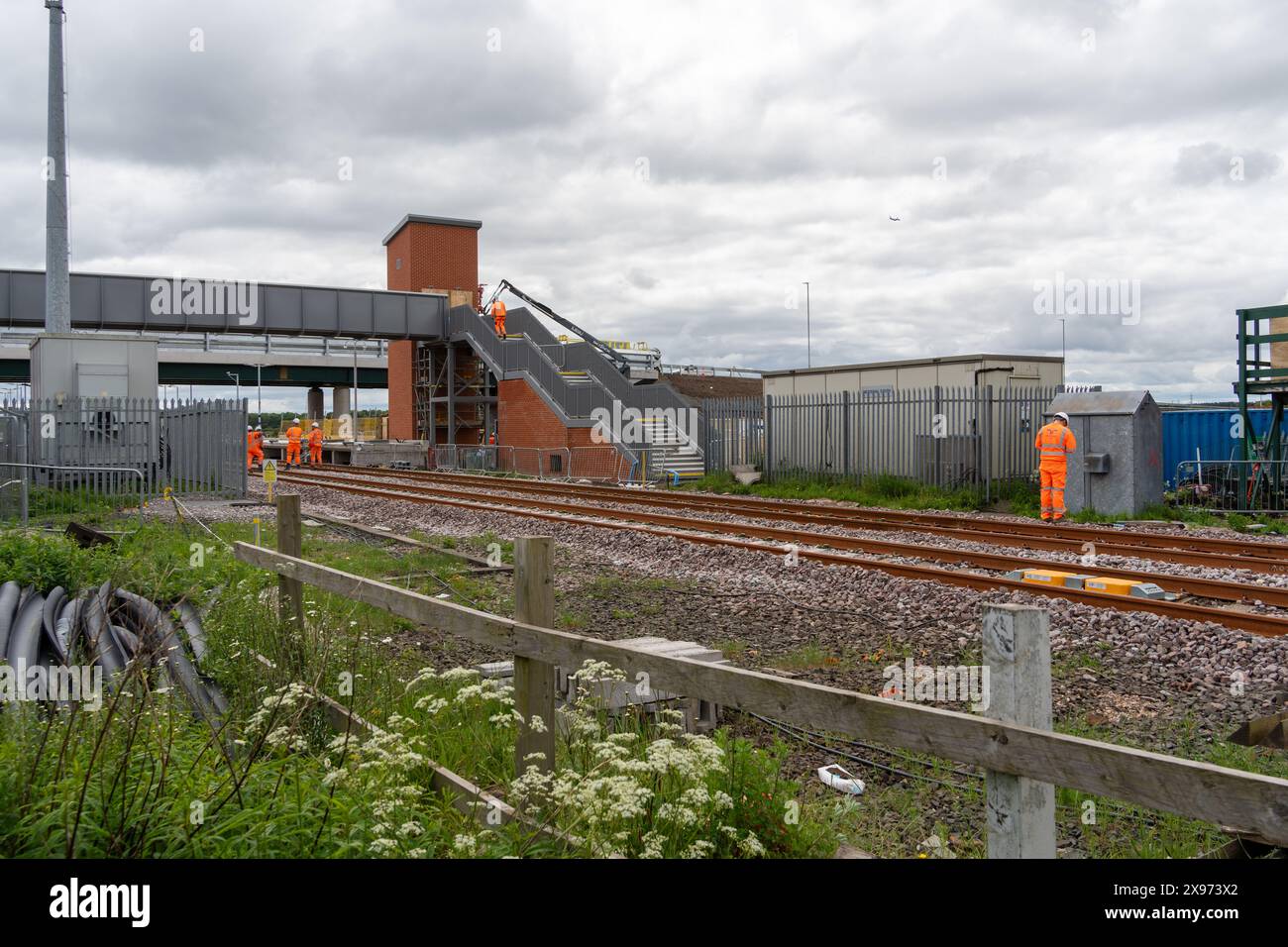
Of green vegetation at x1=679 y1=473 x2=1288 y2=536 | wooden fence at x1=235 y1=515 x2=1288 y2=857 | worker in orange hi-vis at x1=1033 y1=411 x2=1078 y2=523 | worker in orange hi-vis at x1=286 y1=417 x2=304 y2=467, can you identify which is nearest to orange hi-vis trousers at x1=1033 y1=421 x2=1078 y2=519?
worker in orange hi-vis at x1=1033 y1=411 x2=1078 y2=523

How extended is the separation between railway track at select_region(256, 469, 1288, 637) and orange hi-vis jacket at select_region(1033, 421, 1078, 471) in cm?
535

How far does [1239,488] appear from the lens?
825 inches

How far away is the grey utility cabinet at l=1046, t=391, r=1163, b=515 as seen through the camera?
760 inches

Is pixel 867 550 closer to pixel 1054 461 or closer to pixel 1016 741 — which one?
pixel 1054 461

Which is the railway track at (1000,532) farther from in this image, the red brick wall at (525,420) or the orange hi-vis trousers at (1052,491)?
the red brick wall at (525,420)

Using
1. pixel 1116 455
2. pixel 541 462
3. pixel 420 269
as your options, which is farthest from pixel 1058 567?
pixel 420 269

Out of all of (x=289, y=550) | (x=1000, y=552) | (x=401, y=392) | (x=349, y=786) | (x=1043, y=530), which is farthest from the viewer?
(x=401, y=392)

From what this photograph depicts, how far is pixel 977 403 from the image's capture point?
23938 millimetres

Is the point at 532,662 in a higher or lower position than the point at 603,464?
lower

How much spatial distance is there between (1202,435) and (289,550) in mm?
23151

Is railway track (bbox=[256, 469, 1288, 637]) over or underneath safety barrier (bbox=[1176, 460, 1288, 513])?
underneath

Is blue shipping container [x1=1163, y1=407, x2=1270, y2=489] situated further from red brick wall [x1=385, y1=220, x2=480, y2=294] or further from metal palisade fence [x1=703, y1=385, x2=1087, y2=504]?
red brick wall [x1=385, y1=220, x2=480, y2=294]
